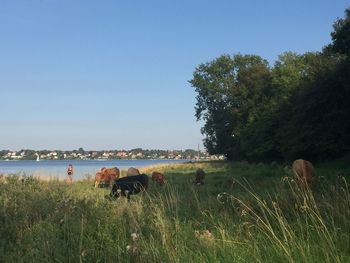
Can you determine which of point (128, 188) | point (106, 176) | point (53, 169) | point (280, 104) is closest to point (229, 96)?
point (280, 104)

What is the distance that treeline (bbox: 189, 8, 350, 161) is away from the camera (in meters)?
39.7

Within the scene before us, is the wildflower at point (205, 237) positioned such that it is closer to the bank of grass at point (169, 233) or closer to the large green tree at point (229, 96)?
the bank of grass at point (169, 233)

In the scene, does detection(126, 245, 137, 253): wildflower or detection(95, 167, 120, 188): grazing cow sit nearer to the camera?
detection(126, 245, 137, 253): wildflower

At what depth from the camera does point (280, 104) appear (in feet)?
190

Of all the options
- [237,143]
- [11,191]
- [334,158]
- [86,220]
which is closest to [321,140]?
[334,158]

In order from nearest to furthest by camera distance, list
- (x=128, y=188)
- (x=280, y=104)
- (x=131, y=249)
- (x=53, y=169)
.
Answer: (x=131, y=249)
(x=128, y=188)
(x=53, y=169)
(x=280, y=104)

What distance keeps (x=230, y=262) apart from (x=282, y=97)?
59.2 meters

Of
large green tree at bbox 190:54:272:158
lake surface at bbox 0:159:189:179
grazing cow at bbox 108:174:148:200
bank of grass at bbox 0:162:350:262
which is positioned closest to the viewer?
bank of grass at bbox 0:162:350:262

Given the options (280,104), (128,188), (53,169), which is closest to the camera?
(128,188)

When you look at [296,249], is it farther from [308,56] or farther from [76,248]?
[308,56]

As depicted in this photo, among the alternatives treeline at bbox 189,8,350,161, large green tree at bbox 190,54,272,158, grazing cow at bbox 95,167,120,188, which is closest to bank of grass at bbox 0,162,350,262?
grazing cow at bbox 95,167,120,188

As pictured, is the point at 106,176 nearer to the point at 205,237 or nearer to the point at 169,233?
the point at 169,233

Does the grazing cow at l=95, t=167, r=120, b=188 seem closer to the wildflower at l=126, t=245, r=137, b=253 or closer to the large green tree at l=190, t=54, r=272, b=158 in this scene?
the wildflower at l=126, t=245, r=137, b=253

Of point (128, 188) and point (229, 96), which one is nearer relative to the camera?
point (128, 188)
